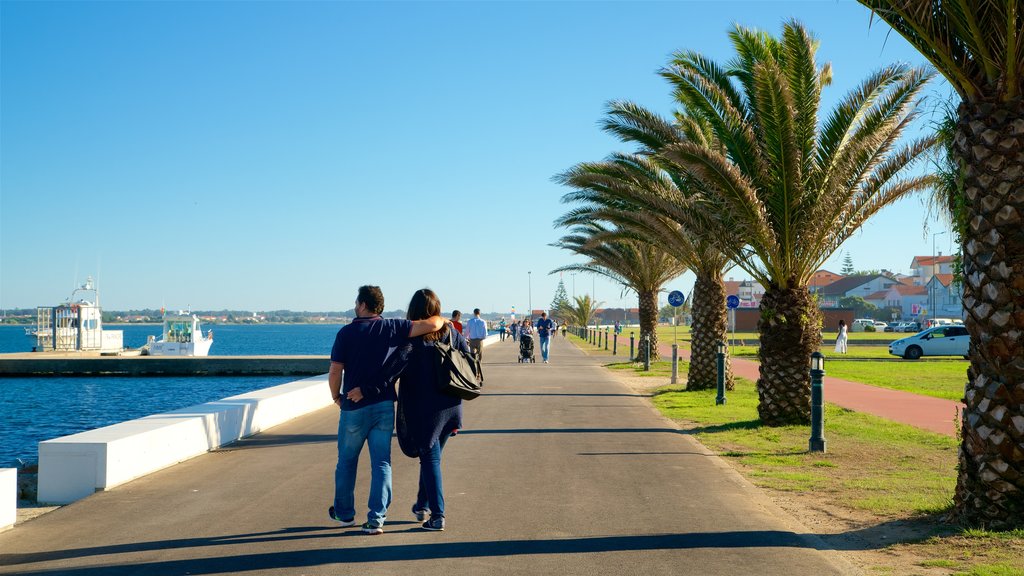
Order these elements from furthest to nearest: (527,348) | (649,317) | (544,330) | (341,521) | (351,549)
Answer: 1. (649,317)
2. (527,348)
3. (544,330)
4. (341,521)
5. (351,549)

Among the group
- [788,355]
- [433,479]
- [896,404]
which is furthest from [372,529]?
[896,404]

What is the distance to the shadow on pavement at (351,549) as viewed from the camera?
18.2 feet

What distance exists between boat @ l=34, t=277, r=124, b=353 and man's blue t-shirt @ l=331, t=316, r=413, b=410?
66.2 meters

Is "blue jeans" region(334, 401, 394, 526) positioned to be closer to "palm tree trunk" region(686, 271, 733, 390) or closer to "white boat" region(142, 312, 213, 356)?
"palm tree trunk" region(686, 271, 733, 390)

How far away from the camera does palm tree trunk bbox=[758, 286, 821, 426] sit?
13.8 meters

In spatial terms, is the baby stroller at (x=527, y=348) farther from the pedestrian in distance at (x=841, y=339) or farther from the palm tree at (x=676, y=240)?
the pedestrian in distance at (x=841, y=339)

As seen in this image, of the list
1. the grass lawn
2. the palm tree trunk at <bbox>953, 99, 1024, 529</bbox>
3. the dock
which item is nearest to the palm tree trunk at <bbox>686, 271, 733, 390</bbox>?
the grass lawn

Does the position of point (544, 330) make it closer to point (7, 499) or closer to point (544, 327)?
point (544, 327)

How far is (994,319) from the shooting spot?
6.54m

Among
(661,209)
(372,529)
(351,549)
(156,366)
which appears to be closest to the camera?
(351,549)

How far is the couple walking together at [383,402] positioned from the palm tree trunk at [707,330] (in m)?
14.5

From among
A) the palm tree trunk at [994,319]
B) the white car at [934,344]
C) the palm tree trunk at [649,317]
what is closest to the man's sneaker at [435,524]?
the palm tree trunk at [994,319]

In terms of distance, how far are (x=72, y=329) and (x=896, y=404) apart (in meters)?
64.6

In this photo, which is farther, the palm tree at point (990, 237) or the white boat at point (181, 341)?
the white boat at point (181, 341)
